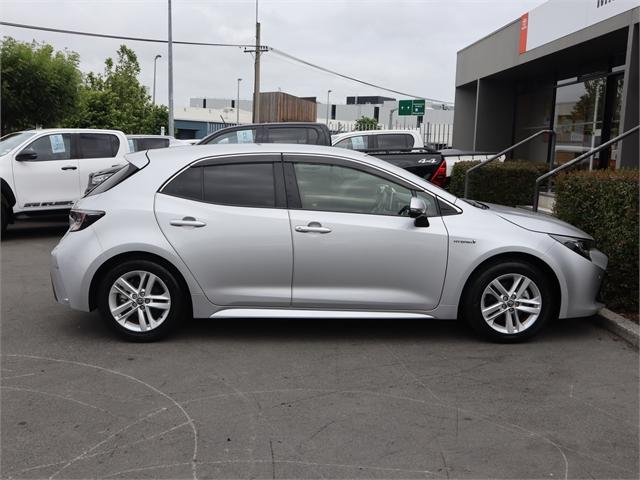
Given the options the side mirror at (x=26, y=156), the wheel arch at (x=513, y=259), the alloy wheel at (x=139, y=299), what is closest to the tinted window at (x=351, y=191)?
the wheel arch at (x=513, y=259)

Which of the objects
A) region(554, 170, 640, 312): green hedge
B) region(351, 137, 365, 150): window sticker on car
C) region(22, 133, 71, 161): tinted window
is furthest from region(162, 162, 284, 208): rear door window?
region(351, 137, 365, 150): window sticker on car

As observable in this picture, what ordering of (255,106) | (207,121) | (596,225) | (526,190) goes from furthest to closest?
(207,121) → (255,106) → (526,190) → (596,225)

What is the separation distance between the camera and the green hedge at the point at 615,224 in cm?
603

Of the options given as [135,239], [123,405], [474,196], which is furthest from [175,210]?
[474,196]

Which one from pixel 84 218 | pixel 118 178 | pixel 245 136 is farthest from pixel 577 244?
pixel 245 136

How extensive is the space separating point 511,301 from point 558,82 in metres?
15.5

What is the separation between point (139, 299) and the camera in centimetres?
538

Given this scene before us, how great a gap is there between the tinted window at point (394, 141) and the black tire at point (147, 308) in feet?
31.2

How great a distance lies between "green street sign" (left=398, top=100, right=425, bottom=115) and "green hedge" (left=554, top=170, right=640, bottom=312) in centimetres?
2614

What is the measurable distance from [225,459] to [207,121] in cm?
7432

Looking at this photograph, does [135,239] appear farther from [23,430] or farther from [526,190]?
[526,190]

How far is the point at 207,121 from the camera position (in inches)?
2958

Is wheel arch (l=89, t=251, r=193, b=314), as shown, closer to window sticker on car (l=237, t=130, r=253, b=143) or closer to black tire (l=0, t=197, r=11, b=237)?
window sticker on car (l=237, t=130, r=253, b=143)

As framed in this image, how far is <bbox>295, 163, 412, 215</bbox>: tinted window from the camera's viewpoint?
18.1ft
